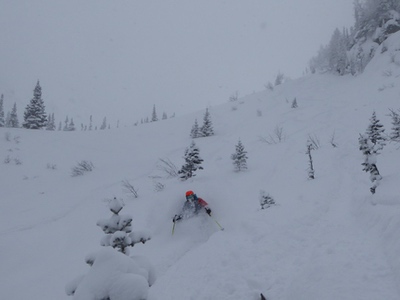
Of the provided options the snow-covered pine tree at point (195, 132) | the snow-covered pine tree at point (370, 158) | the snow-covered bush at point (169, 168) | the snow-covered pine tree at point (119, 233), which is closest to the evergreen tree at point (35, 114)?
the snow-covered pine tree at point (195, 132)

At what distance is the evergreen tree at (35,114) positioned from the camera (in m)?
34.2

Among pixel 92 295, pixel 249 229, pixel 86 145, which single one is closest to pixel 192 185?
pixel 249 229

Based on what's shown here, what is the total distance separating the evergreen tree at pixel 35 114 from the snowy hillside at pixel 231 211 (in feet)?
31.0

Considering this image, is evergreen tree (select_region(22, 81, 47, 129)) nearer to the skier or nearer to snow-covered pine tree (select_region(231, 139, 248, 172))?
snow-covered pine tree (select_region(231, 139, 248, 172))

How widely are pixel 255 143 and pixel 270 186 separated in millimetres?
8397

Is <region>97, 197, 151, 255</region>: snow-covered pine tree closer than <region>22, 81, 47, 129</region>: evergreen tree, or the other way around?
<region>97, 197, 151, 255</region>: snow-covered pine tree

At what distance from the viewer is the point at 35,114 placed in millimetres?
34781

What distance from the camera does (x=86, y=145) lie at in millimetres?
23828

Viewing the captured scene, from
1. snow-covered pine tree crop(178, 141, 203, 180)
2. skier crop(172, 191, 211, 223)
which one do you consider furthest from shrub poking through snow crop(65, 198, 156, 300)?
snow-covered pine tree crop(178, 141, 203, 180)

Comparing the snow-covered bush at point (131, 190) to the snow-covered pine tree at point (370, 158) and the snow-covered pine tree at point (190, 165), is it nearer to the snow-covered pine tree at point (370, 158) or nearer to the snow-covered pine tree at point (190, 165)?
the snow-covered pine tree at point (190, 165)

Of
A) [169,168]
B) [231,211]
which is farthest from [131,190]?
[231,211]

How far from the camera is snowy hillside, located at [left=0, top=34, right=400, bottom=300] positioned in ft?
15.6

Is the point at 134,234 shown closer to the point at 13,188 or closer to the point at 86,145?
the point at 13,188

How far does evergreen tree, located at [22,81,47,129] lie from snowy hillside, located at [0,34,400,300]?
944 cm
